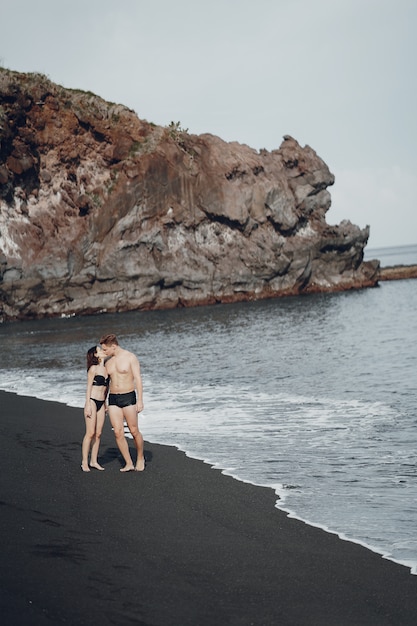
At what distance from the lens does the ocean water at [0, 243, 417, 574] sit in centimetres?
908

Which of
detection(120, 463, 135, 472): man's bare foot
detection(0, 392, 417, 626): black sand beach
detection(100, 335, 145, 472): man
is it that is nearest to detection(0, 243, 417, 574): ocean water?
detection(0, 392, 417, 626): black sand beach

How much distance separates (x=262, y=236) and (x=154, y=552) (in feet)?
227

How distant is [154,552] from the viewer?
6.82 m

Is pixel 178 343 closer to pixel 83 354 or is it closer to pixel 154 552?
pixel 83 354

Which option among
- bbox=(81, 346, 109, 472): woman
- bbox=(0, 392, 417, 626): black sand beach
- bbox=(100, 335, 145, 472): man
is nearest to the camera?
bbox=(0, 392, 417, 626): black sand beach

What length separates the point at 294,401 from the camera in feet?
57.3

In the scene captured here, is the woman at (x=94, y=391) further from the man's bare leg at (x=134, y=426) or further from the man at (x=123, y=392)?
the man's bare leg at (x=134, y=426)

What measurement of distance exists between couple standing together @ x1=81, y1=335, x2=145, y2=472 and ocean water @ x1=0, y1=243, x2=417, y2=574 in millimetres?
1795

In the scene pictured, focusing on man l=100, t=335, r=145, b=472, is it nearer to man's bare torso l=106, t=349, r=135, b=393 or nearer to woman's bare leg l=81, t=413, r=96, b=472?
man's bare torso l=106, t=349, r=135, b=393

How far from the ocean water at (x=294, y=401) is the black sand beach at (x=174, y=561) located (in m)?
0.67

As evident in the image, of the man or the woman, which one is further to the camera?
the woman

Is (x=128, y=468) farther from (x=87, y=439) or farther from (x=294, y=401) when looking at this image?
(x=294, y=401)

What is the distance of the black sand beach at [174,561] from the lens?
5465mm

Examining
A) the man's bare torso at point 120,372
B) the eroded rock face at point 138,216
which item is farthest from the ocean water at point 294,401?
the eroded rock face at point 138,216
